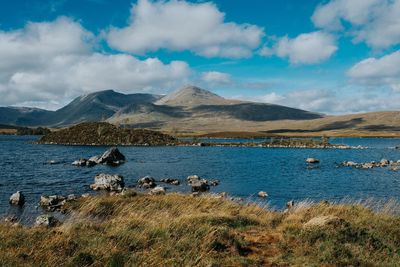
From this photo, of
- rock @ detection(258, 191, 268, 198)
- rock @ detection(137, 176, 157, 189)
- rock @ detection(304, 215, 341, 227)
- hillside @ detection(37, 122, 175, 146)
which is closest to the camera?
rock @ detection(304, 215, 341, 227)

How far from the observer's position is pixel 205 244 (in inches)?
559

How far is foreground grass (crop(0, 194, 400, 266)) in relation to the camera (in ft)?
40.3

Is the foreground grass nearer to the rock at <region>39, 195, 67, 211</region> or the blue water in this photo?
the rock at <region>39, 195, 67, 211</region>

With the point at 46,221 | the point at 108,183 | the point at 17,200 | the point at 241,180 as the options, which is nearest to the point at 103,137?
the point at 241,180

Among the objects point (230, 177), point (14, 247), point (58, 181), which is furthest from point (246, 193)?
point (14, 247)

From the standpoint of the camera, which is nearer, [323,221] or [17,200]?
[323,221]

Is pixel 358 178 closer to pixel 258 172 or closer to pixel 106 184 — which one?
pixel 258 172

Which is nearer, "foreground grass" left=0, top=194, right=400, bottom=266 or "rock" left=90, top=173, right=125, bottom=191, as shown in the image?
"foreground grass" left=0, top=194, right=400, bottom=266

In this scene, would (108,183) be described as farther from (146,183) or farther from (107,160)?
(107,160)

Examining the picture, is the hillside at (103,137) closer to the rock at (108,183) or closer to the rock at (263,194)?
the rock at (108,183)

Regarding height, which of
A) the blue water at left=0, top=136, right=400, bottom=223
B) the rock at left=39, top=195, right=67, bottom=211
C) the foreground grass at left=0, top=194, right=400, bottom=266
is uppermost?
the foreground grass at left=0, top=194, right=400, bottom=266

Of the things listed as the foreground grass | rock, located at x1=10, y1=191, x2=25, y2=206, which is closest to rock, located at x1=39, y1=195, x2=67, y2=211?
rock, located at x1=10, y1=191, x2=25, y2=206

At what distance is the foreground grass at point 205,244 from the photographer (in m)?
12.3

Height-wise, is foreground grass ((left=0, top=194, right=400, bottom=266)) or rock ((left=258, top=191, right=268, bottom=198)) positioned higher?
foreground grass ((left=0, top=194, right=400, bottom=266))
